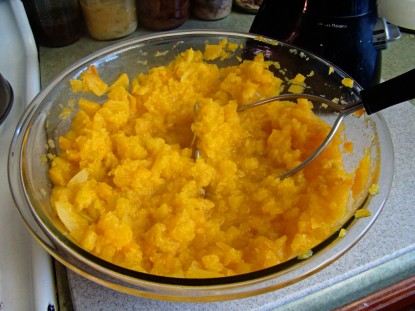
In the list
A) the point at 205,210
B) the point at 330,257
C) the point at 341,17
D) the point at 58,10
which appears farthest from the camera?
the point at 58,10

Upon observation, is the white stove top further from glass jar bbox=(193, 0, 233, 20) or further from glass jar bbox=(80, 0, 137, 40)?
glass jar bbox=(193, 0, 233, 20)

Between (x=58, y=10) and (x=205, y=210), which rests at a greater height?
(x=58, y=10)

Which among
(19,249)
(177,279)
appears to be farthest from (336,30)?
(19,249)

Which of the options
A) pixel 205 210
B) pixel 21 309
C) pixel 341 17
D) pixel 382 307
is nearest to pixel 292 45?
pixel 341 17

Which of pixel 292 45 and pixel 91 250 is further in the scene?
pixel 292 45

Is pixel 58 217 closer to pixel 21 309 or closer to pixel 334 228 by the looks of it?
pixel 21 309

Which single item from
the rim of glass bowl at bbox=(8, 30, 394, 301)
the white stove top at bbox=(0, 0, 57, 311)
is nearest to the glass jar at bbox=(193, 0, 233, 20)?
the white stove top at bbox=(0, 0, 57, 311)
